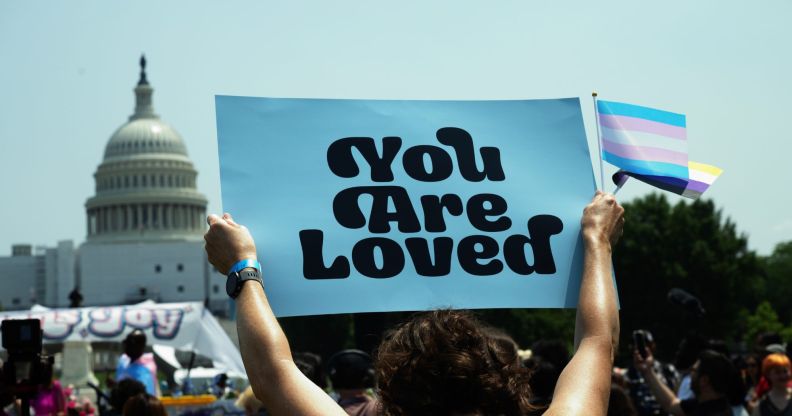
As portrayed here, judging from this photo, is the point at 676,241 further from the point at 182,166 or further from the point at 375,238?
the point at 182,166

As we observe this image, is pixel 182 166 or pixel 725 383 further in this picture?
pixel 182 166

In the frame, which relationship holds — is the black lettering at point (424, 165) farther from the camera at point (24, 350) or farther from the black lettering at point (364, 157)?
the camera at point (24, 350)

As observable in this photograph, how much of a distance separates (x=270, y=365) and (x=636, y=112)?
4.59ft

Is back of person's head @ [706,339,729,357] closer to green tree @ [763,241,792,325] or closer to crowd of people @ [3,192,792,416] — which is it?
crowd of people @ [3,192,792,416]

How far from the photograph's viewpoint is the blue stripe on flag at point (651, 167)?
3061mm

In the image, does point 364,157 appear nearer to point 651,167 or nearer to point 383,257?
point 383,257

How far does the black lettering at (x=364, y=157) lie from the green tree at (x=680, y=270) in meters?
44.9

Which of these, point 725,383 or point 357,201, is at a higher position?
point 357,201

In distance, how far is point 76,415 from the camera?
6.55 m

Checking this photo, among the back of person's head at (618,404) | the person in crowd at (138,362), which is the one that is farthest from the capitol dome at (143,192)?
the back of person's head at (618,404)

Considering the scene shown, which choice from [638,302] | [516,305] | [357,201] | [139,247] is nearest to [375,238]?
[357,201]

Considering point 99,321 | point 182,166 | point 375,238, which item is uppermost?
point 182,166

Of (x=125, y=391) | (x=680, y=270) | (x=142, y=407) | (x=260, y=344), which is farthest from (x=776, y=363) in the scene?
(x=680, y=270)

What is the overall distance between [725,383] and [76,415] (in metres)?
3.50
